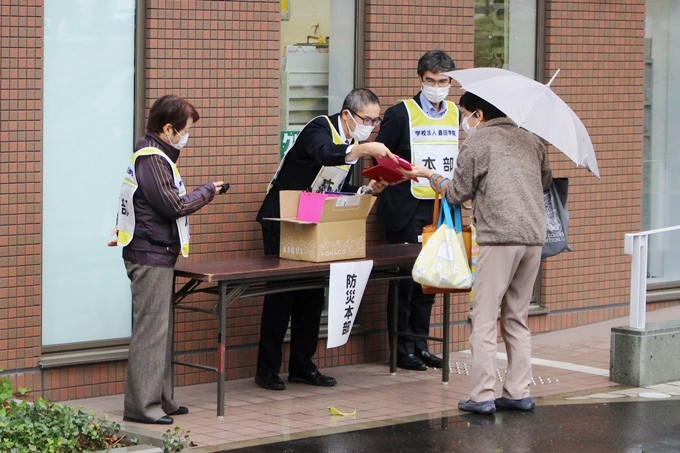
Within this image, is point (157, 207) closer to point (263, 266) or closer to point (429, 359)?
point (263, 266)

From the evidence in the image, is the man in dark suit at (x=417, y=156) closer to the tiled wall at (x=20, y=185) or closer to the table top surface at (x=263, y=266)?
the table top surface at (x=263, y=266)

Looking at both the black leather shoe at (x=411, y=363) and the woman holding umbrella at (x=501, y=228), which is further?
the black leather shoe at (x=411, y=363)

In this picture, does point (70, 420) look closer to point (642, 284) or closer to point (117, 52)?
point (117, 52)

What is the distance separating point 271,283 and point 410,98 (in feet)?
7.25

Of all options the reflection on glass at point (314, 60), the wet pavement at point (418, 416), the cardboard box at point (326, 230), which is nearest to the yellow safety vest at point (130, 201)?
the cardboard box at point (326, 230)

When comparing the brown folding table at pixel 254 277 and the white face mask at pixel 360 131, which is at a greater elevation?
the white face mask at pixel 360 131

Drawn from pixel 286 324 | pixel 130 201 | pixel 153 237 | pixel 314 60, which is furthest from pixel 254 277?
pixel 314 60

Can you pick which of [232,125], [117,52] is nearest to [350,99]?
[232,125]

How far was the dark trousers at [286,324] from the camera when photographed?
912 cm

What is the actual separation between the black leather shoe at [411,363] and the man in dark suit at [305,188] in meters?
0.78

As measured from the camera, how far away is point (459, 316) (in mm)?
A: 10797

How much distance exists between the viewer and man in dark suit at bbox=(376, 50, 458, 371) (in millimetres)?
9656

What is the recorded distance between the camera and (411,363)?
391 inches

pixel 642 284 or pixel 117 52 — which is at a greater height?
pixel 117 52
